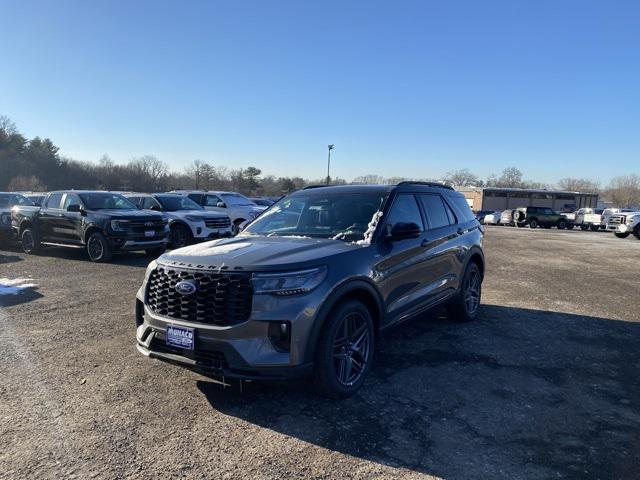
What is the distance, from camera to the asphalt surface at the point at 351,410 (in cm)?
300

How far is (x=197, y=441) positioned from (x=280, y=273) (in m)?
1.31

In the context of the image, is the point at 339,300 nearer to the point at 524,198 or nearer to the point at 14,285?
the point at 14,285

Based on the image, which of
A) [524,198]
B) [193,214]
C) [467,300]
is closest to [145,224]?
[193,214]

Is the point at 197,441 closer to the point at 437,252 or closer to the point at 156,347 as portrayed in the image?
the point at 156,347

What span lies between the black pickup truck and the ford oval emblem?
→ 345 inches

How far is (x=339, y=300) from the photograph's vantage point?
3.81 meters

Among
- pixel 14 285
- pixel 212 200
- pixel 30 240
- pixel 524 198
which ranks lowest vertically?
pixel 14 285

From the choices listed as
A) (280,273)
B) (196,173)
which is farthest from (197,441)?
(196,173)

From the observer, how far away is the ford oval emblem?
A: 143 inches

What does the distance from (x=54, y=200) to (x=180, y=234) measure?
11.6 ft

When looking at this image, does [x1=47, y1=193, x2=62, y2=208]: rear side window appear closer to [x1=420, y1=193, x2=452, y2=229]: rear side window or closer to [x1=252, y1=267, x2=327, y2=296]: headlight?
[x1=420, y1=193, x2=452, y2=229]: rear side window

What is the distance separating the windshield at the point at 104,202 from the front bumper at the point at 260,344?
10.3 m

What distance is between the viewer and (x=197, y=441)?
128 inches

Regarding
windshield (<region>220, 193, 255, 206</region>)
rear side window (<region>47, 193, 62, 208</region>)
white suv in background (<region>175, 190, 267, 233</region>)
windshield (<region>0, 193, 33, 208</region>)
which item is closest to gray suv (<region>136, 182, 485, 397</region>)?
rear side window (<region>47, 193, 62, 208</region>)
